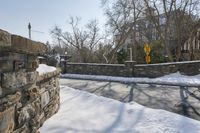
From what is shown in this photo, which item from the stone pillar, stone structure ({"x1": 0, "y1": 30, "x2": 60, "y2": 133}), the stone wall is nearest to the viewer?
stone structure ({"x1": 0, "y1": 30, "x2": 60, "y2": 133})

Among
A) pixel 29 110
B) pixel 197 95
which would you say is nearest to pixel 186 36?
pixel 197 95

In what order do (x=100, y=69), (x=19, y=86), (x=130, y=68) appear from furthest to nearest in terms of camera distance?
(x=100, y=69)
(x=130, y=68)
(x=19, y=86)

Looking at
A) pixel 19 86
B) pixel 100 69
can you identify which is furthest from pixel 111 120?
pixel 100 69

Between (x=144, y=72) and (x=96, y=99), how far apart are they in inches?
329

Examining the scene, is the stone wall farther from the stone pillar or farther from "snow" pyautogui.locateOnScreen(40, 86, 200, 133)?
"snow" pyautogui.locateOnScreen(40, 86, 200, 133)

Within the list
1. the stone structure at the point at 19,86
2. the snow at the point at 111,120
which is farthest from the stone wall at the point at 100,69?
the stone structure at the point at 19,86

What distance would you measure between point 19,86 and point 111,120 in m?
2.59

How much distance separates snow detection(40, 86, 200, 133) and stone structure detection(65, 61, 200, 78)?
8.38 meters

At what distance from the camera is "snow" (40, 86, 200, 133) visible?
4.66 meters

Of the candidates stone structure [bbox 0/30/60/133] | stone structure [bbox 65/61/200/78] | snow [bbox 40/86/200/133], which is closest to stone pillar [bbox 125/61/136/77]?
stone structure [bbox 65/61/200/78]

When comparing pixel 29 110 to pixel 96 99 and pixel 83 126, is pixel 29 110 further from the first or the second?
pixel 96 99

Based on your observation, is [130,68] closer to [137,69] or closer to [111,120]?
[137,69]

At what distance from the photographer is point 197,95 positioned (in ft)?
31.0

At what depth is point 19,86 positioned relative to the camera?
314 cm
